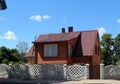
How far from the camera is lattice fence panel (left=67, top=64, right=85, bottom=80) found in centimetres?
3359

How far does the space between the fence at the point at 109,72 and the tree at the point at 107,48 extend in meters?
33.4

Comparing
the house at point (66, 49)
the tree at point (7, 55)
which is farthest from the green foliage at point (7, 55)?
the house at point (66, 49)

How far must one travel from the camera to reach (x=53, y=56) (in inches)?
1590

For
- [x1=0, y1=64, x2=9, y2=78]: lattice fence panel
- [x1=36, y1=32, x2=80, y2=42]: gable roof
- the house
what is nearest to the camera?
[x1=0, y1=64, x2=9, y2=78]: lattice fence panel

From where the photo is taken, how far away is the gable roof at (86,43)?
1594 inches

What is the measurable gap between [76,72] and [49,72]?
10.2 feet

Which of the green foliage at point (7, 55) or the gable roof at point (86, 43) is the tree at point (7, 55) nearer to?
the green foliage at point (7, 55)

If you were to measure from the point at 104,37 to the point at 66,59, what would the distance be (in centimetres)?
3269

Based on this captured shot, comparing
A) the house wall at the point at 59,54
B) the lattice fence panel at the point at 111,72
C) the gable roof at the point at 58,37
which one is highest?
the gable roof at the point at 58,37

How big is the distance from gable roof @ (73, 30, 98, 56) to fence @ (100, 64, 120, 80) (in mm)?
6334

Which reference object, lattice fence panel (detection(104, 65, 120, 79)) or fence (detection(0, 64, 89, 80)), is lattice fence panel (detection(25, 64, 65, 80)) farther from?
lattice fence panel (detection(104, 65, 120, 79))

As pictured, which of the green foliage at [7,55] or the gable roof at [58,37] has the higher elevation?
the gable roof at [58,37]

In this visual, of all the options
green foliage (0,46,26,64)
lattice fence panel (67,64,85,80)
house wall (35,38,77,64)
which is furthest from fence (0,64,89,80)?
green foliage (0,46,26,64)

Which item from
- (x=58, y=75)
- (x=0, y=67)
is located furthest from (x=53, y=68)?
(x=0, y=67)
